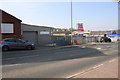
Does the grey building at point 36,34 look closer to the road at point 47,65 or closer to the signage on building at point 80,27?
the signage on building at point 80,27

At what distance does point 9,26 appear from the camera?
2858 cm

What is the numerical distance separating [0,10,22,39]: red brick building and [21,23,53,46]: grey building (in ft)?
8.58

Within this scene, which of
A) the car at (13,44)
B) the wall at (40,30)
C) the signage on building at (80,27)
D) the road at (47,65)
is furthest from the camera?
the signage on building at (80,27)

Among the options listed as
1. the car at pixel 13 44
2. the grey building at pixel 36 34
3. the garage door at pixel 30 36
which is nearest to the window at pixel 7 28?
the grey building at pixel 36 34

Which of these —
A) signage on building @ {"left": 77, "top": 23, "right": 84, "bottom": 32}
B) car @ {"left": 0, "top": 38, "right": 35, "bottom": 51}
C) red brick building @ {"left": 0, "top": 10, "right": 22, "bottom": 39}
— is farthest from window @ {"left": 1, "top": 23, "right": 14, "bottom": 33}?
signage on building @ {"left": 77, "top": 23, "right": 84, "bottom": 32}

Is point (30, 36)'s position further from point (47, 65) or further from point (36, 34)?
point (47, 65)

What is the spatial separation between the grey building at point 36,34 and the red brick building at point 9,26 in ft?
8.58

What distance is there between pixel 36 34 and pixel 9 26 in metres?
6.83

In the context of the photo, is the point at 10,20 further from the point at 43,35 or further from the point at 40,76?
the point at 40,76

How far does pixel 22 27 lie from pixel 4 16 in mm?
4734

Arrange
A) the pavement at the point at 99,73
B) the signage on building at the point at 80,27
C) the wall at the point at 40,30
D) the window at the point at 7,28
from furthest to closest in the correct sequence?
1. the signage on building at the point at 80,27
2. the wall at the point at 40,30
3. the window at the point at 7,28
4. the pavement at the point at 99,73

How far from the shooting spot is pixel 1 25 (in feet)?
91.2

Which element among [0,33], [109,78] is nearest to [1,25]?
[0,33]

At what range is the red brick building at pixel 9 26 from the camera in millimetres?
27922
